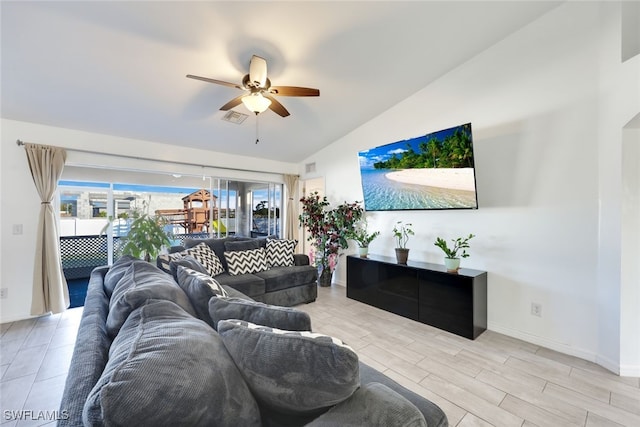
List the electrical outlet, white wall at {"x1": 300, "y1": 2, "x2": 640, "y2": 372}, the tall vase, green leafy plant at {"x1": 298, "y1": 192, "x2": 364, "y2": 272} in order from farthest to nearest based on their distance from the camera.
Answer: the tall vase, green leafy plant at {"x1": 298, "y1": 192, "x2": 364, "y2": 272}, the electrical outlet, white wall at {"x1": 300, "y1": 2, "x2": 640, "y2": 372}

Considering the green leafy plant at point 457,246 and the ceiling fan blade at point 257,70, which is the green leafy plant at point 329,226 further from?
the ceiling fan blade at point 257,70

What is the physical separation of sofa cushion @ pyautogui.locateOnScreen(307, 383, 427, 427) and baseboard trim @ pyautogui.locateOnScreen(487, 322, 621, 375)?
2545mm

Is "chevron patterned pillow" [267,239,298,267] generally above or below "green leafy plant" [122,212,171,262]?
below

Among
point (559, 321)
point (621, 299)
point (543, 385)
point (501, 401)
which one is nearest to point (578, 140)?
point (621, 299)

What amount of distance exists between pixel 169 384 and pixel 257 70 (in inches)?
94.2

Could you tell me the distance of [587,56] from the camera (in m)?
2.33

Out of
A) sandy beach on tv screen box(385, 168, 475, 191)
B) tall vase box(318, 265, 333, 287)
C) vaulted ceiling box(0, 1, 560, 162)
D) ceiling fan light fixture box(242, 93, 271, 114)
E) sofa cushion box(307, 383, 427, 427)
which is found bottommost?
tall vase box(318, 265, 333, 287)

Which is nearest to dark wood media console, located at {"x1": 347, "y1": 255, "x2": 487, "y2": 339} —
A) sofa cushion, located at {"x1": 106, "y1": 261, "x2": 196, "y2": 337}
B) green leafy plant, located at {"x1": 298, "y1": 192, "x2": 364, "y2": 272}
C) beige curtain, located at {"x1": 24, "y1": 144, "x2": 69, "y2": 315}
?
green leafy plant, located at {"x1": 298, "y1": 192, "x2": 364, "y2": 272}

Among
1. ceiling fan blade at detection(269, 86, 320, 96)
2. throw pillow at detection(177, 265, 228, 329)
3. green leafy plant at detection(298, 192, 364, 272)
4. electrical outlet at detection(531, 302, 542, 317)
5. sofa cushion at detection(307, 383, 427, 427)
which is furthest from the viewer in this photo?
green leafy plant at detection(298, 192, 364, 272)

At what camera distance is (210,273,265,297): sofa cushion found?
312 centimetres

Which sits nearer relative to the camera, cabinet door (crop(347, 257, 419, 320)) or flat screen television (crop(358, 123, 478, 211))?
flat screen television (crop(358, 123, 478, 211))

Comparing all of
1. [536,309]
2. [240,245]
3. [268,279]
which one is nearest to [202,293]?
[268,279]

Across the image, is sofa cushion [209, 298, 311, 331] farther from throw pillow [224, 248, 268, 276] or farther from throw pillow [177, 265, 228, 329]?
throw pillow [224, 248, 268, 276]

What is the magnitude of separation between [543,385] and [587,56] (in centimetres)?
283
